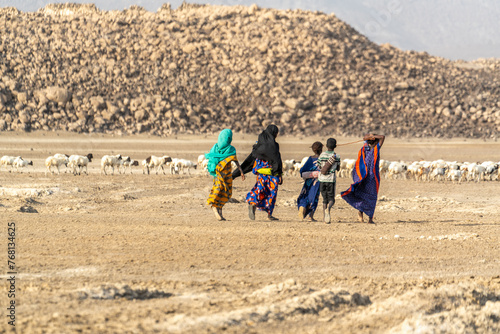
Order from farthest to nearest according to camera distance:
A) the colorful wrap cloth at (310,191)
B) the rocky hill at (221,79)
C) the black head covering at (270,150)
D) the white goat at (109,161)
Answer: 1. the rocky hill at (221,79)
2. the white goat at (109,161)
3. the colorful wrap cloth at (310,191)
4. the black head covering at (270,150)

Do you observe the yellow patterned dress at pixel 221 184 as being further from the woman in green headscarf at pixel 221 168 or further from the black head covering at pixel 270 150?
the black head covering at pixel 270 150

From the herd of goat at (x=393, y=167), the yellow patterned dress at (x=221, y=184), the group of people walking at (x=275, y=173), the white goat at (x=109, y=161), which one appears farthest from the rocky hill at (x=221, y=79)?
the yellow patterned dress at (x=221, y=184)

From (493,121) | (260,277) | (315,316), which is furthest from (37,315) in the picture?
(493,121)

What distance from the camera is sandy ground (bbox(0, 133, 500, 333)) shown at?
4.52 m

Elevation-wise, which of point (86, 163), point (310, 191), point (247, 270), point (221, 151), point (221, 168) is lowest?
point (247, 270)

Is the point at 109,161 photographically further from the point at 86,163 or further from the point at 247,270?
the point at 247,270

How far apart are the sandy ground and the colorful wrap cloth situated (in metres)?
0.31

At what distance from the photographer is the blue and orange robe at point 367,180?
10.3 meters

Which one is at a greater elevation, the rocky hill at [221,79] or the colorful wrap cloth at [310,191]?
the rocky hill at [221,79]

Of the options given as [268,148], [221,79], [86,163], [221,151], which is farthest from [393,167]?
[221,79]

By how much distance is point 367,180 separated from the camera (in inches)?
409

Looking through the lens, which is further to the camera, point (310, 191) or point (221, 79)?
point (221, 79)

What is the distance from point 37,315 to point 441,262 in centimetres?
468

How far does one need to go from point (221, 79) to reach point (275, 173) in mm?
41837
